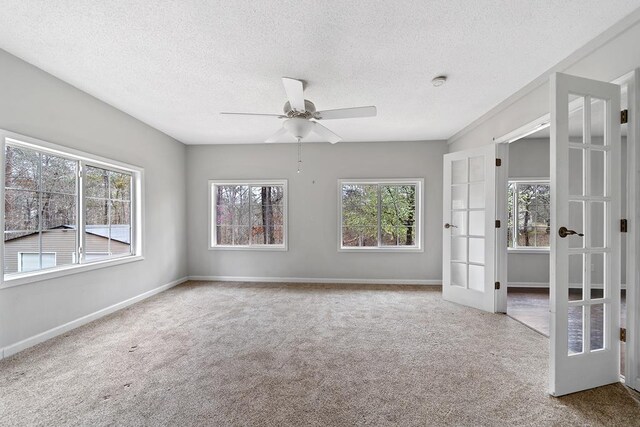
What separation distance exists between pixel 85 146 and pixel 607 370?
505 cm

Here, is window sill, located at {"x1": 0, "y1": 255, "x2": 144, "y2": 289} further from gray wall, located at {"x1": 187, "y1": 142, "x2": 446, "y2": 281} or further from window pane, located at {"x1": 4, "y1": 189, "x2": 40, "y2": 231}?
gray wall, located at {"x1": 187, "y1": 142, "x2": 446, "y2": 281}

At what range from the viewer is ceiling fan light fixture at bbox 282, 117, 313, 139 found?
8.85 ft

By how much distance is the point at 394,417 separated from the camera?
62.9 inches

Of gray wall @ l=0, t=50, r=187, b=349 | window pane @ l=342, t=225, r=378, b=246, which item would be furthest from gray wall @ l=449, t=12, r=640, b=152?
gray wall @ l=0, t=50, r=187, b=349

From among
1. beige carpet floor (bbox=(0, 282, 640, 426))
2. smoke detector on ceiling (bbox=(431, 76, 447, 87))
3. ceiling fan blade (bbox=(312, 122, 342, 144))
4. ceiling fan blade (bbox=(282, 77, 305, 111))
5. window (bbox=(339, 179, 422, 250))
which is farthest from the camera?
window (bbox=(339, 179, 422, 250))

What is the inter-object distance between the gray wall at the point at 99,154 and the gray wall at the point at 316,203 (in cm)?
37

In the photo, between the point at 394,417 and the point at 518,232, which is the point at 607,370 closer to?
the point at 394,417

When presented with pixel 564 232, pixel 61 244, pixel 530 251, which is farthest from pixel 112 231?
pixel 530 251

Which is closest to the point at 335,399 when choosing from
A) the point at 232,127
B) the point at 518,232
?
the point at 232,127

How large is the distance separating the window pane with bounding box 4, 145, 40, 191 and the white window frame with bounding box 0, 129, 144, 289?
0.06 metres

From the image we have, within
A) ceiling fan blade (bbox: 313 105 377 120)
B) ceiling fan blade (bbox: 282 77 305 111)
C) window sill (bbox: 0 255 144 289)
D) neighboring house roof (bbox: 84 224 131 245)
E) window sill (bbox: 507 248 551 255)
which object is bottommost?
window sill (bbox: 507 248 551 255)

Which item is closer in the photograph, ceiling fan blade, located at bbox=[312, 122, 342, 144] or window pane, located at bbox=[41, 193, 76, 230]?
window pane, located at bbox=[41, 193, 76, 230]

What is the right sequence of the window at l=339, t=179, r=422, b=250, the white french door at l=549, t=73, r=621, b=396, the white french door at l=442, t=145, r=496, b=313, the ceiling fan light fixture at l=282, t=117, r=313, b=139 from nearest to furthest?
the white french door at l=549, t=73, r=621, b=396, the ceiling fan light fixture at l=282, t=117, r=313, b=139, the white french door at l=442, t=145, r=496, b=313, the window at l=339, t=179, r=422, b=250

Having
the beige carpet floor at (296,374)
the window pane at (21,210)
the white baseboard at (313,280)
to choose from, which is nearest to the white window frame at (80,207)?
the window pane at (21,210)
